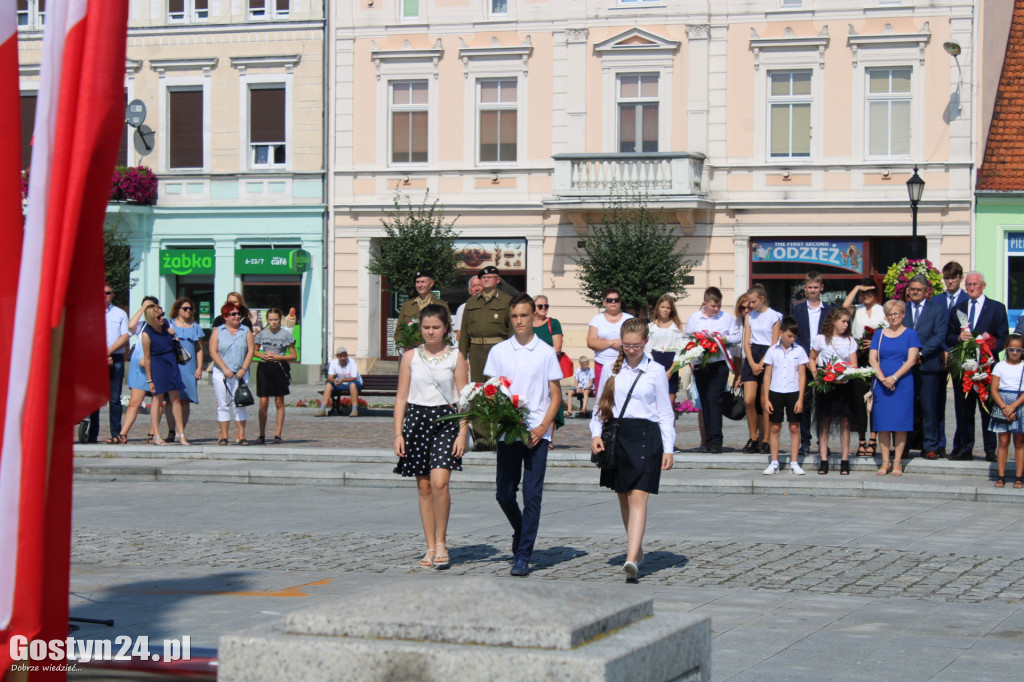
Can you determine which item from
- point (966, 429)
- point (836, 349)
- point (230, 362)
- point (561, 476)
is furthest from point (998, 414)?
point (230, 362)

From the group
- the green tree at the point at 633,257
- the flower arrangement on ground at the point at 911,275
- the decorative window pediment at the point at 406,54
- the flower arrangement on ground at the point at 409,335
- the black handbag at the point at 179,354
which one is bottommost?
the black handbag at the point at 179,354

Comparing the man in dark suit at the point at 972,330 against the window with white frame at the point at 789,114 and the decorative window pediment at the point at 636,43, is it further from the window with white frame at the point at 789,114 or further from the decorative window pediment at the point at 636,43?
the decorative window pediment at the point at 636,43

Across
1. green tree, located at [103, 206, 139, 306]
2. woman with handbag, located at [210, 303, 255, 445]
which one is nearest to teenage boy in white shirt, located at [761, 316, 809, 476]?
woman with handbag, located at [210, 303, 255, 445]

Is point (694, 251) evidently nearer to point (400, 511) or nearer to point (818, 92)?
point (818, 92)

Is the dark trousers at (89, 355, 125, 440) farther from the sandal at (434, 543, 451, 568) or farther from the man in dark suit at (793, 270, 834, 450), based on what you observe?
the sandal at (434, 543, 451, 568)

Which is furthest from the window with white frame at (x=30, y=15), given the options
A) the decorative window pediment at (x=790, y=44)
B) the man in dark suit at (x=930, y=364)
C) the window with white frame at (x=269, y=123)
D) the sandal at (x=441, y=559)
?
the sandal at (x=441, y=559)

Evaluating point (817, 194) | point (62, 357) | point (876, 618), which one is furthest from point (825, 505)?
point (817, 194)

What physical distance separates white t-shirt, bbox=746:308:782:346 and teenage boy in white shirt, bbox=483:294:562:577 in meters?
6.12

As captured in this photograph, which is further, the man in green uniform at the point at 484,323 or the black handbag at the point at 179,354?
the black handbag at the point at 179,354

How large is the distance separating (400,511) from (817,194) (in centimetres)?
2070

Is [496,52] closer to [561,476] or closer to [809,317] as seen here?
[809,317]

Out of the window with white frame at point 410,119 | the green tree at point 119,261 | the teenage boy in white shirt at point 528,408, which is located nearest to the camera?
A: the teenage boy in white shirt at point 528,408

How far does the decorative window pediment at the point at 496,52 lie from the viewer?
32188 mm

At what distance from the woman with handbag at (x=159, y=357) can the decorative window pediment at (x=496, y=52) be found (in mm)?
16903
